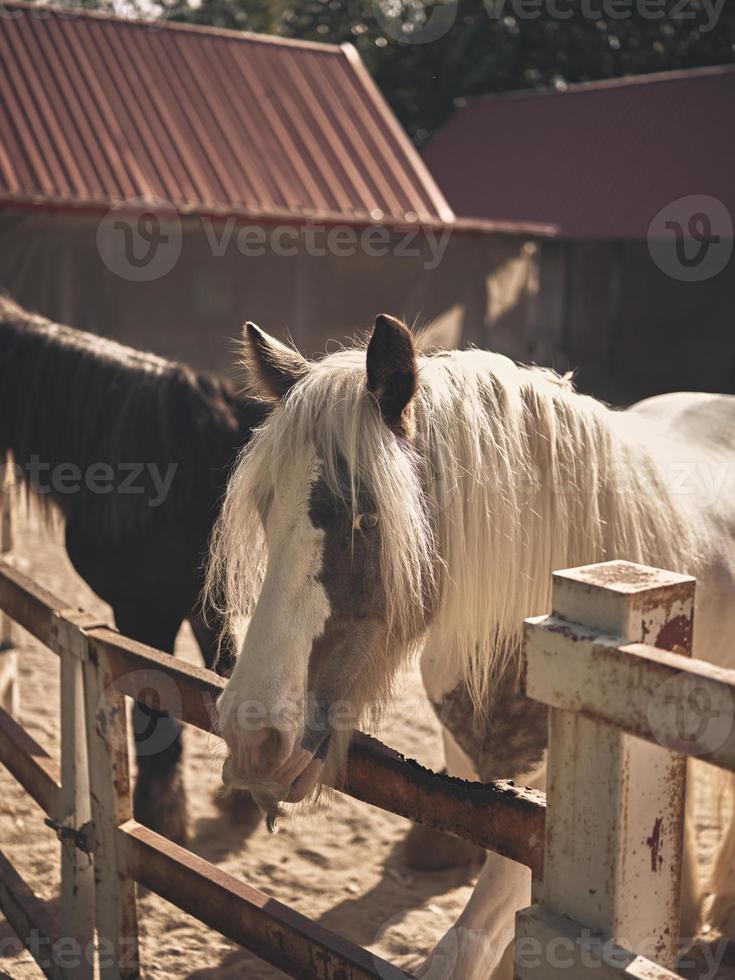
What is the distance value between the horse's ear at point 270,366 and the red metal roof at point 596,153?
575 inches

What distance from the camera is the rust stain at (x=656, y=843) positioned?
122cm

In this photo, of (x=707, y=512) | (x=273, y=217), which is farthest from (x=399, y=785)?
(x=273, y=217)

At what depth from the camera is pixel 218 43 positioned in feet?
37.6

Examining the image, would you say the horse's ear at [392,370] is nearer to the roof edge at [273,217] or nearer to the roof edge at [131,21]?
the roof edge at [273,217]

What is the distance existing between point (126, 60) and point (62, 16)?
82 cm

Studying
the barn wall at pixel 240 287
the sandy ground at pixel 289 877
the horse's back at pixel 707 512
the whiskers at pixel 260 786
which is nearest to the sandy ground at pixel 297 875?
the sandy ground at pixel 289 877

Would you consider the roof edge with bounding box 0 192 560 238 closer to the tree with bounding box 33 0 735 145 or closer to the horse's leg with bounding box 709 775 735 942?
the horse's leg with bounding box 709 775 735 942

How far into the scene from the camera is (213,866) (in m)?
2.03

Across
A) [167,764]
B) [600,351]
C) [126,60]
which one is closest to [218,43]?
[126,60]

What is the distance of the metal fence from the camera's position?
118cm

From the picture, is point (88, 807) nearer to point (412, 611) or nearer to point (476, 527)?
point (412, 611)

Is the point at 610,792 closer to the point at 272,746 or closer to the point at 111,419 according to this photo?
the point at 272,746

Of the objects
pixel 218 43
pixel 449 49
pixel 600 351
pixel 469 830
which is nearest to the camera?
pixel 469 830

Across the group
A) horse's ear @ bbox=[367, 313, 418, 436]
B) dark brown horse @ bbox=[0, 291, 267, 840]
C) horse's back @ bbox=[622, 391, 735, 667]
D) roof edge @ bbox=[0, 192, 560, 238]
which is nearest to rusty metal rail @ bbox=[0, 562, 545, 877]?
horse's ear @ bbox=[367, 313, 418, 436]
